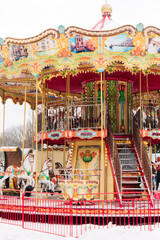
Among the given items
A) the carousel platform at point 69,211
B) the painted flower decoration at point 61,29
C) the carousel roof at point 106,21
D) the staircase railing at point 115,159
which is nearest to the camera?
the carousel platform at point 69,211

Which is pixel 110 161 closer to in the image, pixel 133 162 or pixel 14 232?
pixel 133 162

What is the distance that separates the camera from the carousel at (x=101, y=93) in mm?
12992

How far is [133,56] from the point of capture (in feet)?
43.4

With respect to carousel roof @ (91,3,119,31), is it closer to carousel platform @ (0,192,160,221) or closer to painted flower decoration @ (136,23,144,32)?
painted flower decoration @ (136,23,144,32)

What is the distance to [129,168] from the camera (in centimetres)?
1492

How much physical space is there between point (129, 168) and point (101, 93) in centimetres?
346

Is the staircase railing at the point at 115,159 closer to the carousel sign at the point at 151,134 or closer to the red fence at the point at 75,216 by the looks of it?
the carousel sign at the point at 151,134

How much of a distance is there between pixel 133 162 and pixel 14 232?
258 inches

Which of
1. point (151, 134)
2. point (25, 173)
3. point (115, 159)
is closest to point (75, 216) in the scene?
point (115, 159)

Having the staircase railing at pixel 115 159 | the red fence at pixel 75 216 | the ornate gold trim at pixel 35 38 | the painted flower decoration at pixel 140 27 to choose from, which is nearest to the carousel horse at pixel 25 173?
the red fence at pixel 75 216

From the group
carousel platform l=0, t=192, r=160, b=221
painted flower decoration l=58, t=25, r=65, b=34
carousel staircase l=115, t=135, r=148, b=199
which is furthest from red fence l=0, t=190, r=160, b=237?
painted flower decoration l=58, t=25, r=65, b=34

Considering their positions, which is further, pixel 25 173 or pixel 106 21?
pixel 106 21

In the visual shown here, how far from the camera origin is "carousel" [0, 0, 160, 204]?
13.0 metres

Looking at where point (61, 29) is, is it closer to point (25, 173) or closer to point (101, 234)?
point (25, 173)
